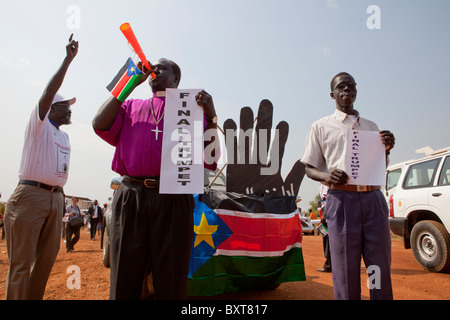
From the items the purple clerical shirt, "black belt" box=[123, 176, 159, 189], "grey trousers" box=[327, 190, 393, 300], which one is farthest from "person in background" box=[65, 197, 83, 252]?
"grey trousers" box=[327, 190, 393, 300]

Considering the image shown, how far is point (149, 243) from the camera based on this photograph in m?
1.78

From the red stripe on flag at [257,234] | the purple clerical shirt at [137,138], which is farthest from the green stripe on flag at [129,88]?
the red stripe on flag at [257,234]

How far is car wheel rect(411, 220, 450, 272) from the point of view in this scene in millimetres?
5582

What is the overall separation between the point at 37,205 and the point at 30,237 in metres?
0.26

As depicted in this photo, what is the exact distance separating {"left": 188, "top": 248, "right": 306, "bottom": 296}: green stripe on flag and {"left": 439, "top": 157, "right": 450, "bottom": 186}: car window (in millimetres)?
3898

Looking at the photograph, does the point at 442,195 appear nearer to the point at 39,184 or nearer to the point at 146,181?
the point at 146,181

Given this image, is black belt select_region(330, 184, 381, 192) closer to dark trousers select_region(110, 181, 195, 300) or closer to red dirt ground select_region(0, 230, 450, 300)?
dark trousers select_region(110, 181, 195, 300)

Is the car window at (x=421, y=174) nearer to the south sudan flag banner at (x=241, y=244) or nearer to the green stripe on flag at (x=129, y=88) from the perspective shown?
the south sudan flag banner at (x=241, y=244)

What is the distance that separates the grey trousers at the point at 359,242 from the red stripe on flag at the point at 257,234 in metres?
1.28

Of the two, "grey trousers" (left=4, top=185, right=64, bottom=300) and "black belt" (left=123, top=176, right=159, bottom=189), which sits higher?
"black belt" (left=123, top=176, right=159, bottom=189)

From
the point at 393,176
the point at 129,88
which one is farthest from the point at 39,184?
the point at 393,176

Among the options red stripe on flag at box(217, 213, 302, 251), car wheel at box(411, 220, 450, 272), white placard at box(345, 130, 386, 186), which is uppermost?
white placard at box(345, 130, 386, 186)
